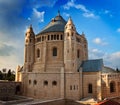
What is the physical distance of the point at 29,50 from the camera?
48.1 metres

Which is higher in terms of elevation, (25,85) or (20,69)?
(20,69)

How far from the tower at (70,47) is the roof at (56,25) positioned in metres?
3.50

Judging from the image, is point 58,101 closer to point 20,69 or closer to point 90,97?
Result: point 90,97

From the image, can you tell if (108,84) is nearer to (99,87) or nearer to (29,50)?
(99,87)

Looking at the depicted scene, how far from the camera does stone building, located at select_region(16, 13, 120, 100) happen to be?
123 feet

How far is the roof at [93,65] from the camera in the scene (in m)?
39.0

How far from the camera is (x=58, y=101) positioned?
35.8 m

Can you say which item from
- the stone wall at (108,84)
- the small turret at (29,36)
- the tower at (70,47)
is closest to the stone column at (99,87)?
the stone wall at (108,84)

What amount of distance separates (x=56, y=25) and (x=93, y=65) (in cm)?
1571

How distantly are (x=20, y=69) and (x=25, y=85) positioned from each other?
27.5 feet

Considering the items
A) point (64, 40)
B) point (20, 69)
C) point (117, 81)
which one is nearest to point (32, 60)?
point (20, 69)

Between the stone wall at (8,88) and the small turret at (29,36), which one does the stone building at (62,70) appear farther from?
the stone wall at (8,88)

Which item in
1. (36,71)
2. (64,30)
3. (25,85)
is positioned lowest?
(25,85)

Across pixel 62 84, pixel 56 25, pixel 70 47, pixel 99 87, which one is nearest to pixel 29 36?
pixel 56 25
